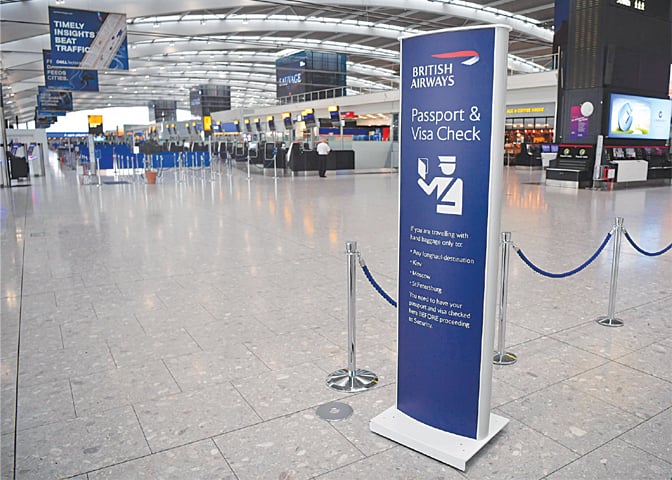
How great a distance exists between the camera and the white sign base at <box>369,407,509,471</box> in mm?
2467

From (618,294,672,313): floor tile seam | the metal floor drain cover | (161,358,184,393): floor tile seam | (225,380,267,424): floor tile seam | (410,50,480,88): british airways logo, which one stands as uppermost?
(410,50,480,88): british airways logo

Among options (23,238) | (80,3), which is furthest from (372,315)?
(80,3)

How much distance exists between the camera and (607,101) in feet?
51.0

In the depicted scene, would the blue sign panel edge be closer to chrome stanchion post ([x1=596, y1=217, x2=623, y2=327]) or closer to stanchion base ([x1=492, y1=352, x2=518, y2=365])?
stanchion base ([x1=492, y1=352, x2=518, y2=365])

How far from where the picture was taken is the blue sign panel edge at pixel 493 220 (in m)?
2.23

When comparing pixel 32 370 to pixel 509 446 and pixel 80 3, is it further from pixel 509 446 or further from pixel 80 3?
pixel 80 3

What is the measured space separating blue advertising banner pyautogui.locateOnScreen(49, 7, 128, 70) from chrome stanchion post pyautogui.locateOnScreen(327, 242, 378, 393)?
12724mm

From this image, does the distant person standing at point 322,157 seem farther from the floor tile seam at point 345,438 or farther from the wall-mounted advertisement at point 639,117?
the floor tile seam at point 345,438

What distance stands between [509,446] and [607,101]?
1550cm

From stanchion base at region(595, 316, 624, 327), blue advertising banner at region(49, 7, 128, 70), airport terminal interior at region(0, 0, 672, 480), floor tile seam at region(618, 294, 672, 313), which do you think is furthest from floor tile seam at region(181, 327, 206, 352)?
blue advertising banner at region(49, 7, 128, 70)

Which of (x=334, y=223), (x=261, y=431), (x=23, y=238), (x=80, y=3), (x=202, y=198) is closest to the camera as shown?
(x=261, y=431)

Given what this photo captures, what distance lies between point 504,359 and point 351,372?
106 centimetres

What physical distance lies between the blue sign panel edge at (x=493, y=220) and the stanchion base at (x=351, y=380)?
863mm

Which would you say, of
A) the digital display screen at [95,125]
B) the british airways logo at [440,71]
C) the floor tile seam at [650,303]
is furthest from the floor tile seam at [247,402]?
the digital display screen at [95,125]
